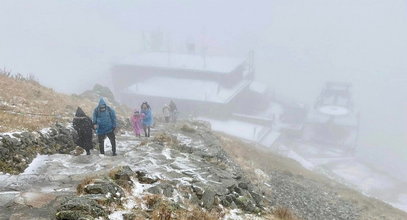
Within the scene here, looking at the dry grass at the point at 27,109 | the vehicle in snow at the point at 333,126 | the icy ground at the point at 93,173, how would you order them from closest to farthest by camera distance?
the icy ground at the point at 93,173
the dry grass at the point at 27,109
the vehicle in snow at the point at 333,126

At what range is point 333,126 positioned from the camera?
68.3 meters

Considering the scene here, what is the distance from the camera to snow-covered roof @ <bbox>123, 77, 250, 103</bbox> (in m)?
63.9

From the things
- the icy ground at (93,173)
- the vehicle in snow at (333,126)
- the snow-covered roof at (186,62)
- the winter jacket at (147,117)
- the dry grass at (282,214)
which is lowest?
the vehicle in snow at (333,126)

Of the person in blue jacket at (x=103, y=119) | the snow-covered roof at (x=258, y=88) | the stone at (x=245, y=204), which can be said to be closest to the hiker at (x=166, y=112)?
the person in blue jacket at (x=103, y=119)

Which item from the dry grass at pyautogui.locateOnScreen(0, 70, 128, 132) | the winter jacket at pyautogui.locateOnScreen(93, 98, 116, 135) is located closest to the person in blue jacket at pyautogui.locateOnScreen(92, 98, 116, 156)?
the winter jacket at pyautogui.locateOnScreen(93, 98, 116, 135)

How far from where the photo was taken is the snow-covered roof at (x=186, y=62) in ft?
228

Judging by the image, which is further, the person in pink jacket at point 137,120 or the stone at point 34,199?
the person in pink jacket at point 137,120

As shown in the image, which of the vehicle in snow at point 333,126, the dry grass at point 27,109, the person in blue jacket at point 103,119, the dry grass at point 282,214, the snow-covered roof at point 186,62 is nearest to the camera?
the dry grass at point 282,214

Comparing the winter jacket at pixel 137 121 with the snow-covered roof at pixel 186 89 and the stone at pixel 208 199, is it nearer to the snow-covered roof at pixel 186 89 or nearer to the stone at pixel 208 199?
the stone at pixel 208 199

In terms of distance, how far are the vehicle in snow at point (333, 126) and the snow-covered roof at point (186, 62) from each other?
18.6 meters

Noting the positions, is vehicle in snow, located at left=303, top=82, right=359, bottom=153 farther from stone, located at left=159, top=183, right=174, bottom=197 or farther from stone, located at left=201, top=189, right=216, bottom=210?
stone, located at left=159, top=183, right=174, bottom=197

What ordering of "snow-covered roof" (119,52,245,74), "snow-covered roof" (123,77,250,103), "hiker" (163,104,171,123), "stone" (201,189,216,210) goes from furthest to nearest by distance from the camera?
"snow-covered roof" (119,52,245,74) → "snow-covered roof" (123,77,250,103) → "hiker" (163,104,171,123) → "stone" (201,189,216,210)

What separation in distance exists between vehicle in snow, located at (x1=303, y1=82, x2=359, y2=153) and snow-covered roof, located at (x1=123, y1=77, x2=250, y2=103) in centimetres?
1554

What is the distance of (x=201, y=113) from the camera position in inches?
2501
